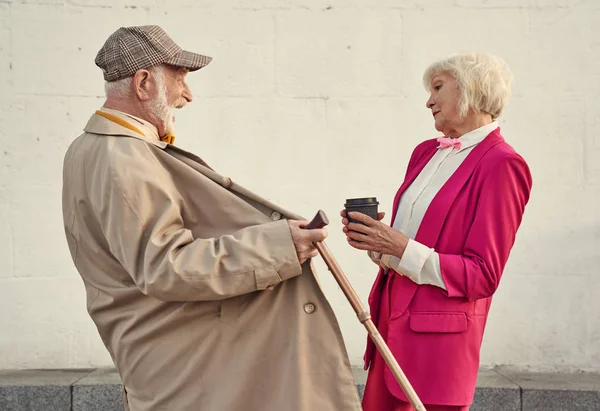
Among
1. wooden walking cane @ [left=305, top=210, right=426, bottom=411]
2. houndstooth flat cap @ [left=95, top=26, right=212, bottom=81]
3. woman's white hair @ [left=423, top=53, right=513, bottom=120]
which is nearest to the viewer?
wooden walking cane @ [left=305, top=210, right=426, bottom=411]

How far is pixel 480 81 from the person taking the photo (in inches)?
120

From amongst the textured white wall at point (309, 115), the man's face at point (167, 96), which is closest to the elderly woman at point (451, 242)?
the man's face at point (167, 96)

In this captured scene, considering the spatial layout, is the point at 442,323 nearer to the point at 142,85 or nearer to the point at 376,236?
the point at 376,236

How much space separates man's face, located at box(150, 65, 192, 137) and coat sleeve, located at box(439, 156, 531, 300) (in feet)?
3.41

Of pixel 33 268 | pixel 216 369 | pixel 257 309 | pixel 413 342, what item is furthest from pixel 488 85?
pixel 33 268

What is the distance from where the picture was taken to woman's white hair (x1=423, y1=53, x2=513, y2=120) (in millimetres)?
3053

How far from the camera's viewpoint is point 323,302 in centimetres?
257

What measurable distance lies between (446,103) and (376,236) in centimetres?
59

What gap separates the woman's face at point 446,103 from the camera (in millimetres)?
3094

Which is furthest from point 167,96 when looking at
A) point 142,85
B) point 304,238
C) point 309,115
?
point 309,115

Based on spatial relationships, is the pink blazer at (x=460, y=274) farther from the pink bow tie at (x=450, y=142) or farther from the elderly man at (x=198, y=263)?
the elderly man at (x=198, y=263)

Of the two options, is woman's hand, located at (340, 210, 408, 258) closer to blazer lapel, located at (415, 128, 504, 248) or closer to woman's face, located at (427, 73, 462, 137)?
blazer lapel, located at (415, 128, 504, 248)

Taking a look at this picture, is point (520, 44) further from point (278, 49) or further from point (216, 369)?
point (216, 369)

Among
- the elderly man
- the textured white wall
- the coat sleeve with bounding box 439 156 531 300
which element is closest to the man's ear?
the elderly man
